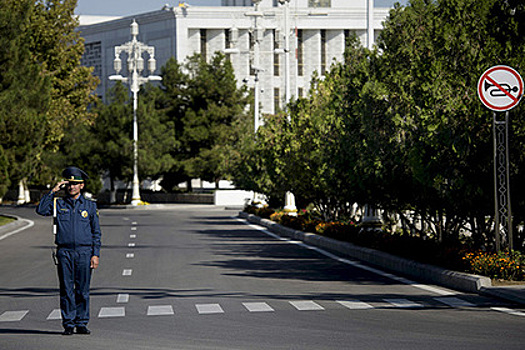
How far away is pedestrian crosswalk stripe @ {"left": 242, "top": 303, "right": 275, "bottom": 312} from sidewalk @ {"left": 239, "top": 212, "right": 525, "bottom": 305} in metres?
3.36

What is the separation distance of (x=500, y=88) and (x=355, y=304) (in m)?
4.46

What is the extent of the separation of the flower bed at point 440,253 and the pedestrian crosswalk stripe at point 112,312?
5.83m

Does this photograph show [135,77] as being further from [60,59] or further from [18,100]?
[18,100]

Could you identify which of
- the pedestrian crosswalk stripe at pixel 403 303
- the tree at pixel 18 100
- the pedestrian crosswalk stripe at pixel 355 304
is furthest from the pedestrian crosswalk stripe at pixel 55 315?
the tree at pixel 18 100

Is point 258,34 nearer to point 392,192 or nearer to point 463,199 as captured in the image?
point 392,192

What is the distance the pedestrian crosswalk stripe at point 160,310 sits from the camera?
1376 cm

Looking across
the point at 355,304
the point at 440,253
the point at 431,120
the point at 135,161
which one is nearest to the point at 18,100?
the point at 431,120

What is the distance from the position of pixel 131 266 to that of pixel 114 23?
93783 mm

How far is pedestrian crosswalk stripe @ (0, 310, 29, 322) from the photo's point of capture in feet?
44.2

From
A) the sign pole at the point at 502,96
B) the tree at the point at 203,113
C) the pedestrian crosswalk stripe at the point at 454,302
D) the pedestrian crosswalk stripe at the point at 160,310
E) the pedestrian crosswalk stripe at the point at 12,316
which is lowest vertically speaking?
the pedestrian crosswalk stripe at the point at 12,316

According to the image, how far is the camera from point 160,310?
556 inches

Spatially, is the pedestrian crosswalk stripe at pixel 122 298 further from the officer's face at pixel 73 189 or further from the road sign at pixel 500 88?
the road sign at pixel 500 88

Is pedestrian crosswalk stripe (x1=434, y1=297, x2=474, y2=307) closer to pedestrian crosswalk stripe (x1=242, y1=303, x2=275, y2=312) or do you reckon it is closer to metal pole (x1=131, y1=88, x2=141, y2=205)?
pedestrian crosswalk stripe (x1=242, y1=303, x2=275, y2=312)

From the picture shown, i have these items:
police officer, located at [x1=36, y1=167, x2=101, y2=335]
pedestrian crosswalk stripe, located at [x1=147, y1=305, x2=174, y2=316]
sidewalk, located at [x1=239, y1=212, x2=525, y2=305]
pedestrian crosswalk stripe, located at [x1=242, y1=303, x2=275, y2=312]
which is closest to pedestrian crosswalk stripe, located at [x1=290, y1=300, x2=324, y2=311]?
pedestrian crosswalk stripe, located at [x1=242, y1=303, x2=275, y2=312]
